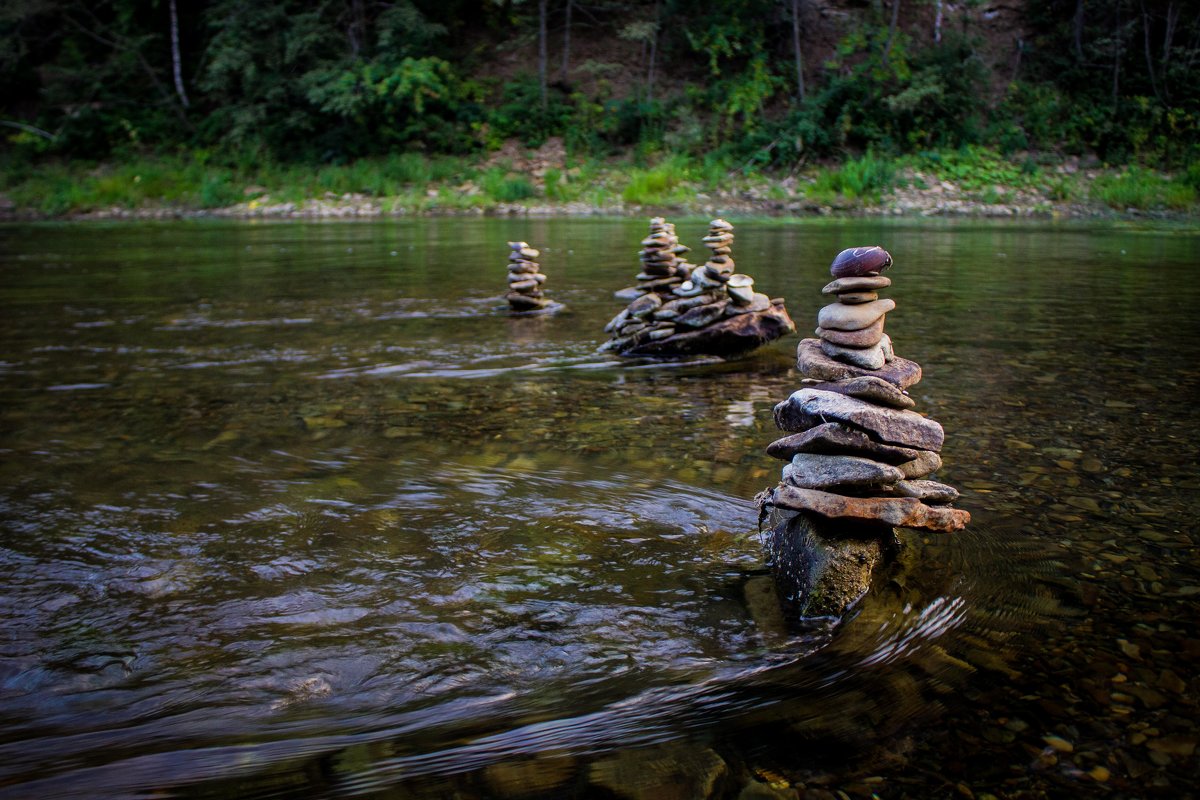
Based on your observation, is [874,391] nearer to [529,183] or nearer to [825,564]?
[825,564]

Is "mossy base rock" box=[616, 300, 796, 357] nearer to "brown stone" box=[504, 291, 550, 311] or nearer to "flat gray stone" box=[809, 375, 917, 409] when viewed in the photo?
"brown stone" box=[504, 291, 550, 311]

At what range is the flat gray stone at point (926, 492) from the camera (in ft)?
9.41

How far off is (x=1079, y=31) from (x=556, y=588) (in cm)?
3420

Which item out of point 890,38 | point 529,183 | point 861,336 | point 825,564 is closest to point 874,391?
point 861,336

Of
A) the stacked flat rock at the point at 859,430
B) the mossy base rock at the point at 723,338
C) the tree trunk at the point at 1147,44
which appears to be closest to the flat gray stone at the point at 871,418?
the stacked flat rock at the point at 859,430

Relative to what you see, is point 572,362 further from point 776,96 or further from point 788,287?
point 776,96

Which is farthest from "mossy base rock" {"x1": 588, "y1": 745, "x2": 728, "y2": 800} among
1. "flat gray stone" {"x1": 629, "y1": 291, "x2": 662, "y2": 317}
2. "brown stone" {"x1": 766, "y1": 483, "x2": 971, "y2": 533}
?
"flat gray stone" {"x1": 629, "y1": 291, "x2": 662, "y2": 317}

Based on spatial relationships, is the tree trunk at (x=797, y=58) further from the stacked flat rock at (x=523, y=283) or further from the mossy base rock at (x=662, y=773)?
the mossy base rock at (x=662, y=773)

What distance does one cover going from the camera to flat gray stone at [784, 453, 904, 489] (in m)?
2.80

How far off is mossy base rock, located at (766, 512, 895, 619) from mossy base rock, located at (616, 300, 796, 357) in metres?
4.06

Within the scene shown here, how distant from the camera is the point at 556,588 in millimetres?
2996

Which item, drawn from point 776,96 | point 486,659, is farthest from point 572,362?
point 776,96

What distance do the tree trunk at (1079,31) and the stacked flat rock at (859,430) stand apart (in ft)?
106

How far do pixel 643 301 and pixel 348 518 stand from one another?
4.13 m
